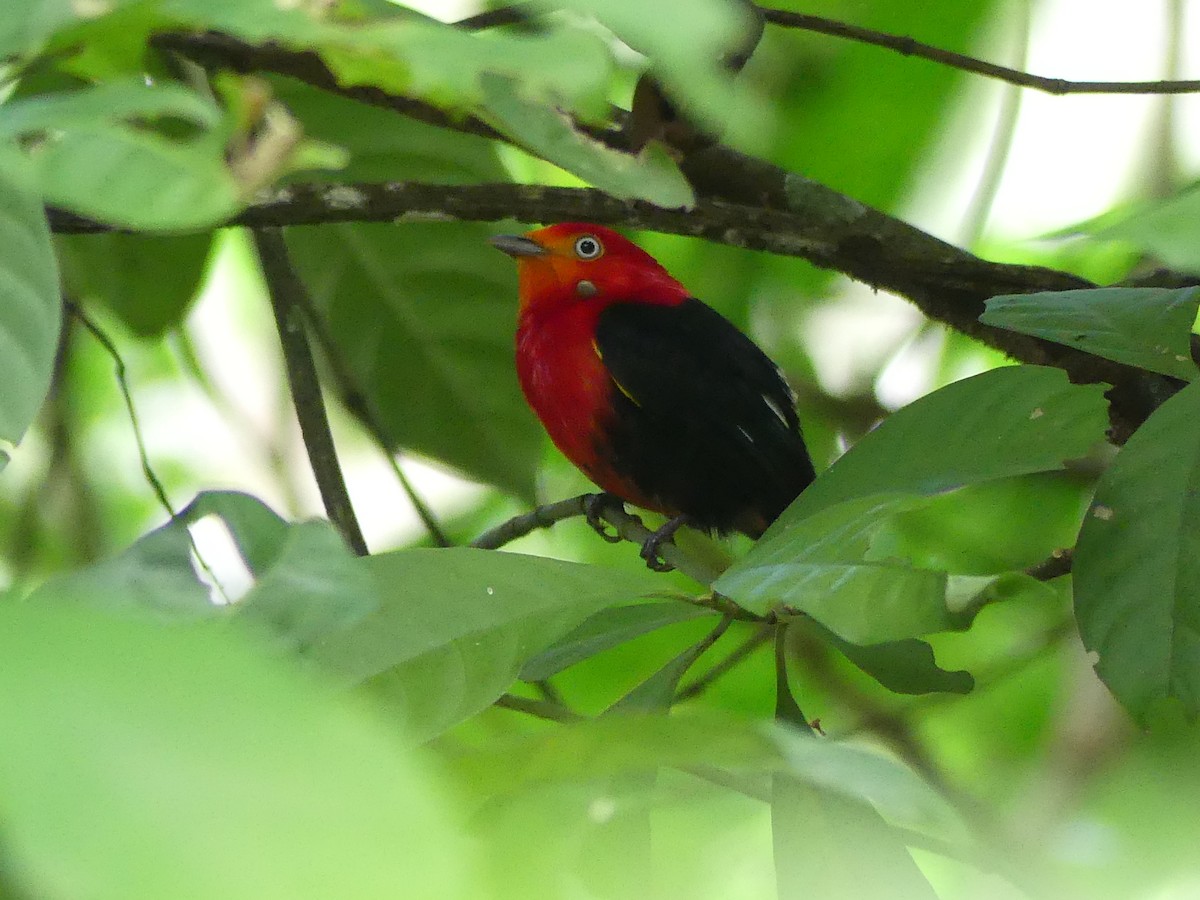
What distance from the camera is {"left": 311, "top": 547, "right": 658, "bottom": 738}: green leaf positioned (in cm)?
78

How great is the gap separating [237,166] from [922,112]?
1.51 meters

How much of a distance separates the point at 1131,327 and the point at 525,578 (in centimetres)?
48

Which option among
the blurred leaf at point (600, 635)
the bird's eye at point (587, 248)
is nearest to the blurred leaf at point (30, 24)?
the blurred leaf at point (600, 635)

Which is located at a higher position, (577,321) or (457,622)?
(457,622)

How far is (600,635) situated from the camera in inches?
44.6

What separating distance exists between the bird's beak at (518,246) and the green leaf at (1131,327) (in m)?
1.87

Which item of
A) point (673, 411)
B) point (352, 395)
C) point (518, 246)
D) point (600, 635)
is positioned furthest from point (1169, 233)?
point (518, 246)

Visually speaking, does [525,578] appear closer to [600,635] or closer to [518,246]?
[600,635]

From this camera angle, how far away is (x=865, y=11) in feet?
5.84

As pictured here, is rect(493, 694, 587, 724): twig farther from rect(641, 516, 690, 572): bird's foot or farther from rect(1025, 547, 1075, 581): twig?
rect(641, 516, 690, 572): bird's foot

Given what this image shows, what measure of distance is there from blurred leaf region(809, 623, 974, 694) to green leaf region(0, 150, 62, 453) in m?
0.66

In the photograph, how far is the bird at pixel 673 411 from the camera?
96.7 inches

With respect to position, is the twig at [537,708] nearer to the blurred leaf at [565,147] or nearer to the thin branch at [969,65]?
the blurred leaf at [565,147]

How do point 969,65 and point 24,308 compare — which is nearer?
→ point 24,308
